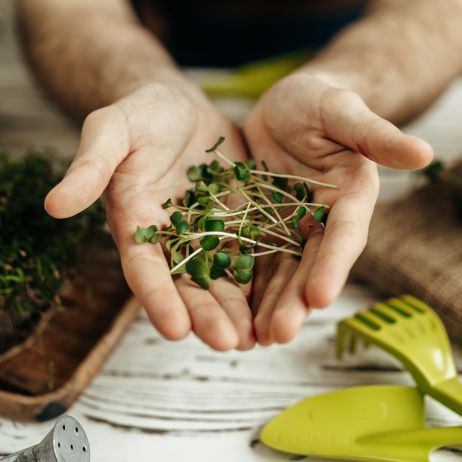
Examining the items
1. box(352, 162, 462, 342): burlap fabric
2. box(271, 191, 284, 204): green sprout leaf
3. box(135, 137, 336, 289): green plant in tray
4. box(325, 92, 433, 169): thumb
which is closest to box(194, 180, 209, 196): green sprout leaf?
box(135, 137, 336, 289): green plant in tray

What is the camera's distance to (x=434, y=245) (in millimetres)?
1277

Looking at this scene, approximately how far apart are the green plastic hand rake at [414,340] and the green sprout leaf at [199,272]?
34 cm

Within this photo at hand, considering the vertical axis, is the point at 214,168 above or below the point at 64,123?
above

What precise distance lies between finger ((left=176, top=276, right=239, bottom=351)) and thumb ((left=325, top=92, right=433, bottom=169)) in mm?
309

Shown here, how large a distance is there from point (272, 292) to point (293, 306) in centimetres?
9

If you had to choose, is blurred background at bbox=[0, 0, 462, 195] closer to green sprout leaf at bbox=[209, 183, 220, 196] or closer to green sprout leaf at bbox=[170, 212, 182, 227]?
green sprout leaf at bbox=[209, 183, 220, 196]

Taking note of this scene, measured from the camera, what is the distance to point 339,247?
79 centimetres

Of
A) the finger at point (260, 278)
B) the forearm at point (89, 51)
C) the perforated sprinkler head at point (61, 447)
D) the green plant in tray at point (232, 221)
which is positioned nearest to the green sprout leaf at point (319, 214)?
the green plant in tray at point (232, 221)

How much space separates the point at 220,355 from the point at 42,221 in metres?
0.40

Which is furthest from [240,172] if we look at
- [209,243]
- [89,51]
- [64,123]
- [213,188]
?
[64,123]

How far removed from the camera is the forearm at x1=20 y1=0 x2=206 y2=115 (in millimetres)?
1585

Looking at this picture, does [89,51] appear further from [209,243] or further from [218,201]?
[209,243]

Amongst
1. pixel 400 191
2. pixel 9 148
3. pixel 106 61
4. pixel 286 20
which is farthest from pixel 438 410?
pixel 286 20

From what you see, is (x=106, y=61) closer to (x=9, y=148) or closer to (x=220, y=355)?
(x=9, y=148)
